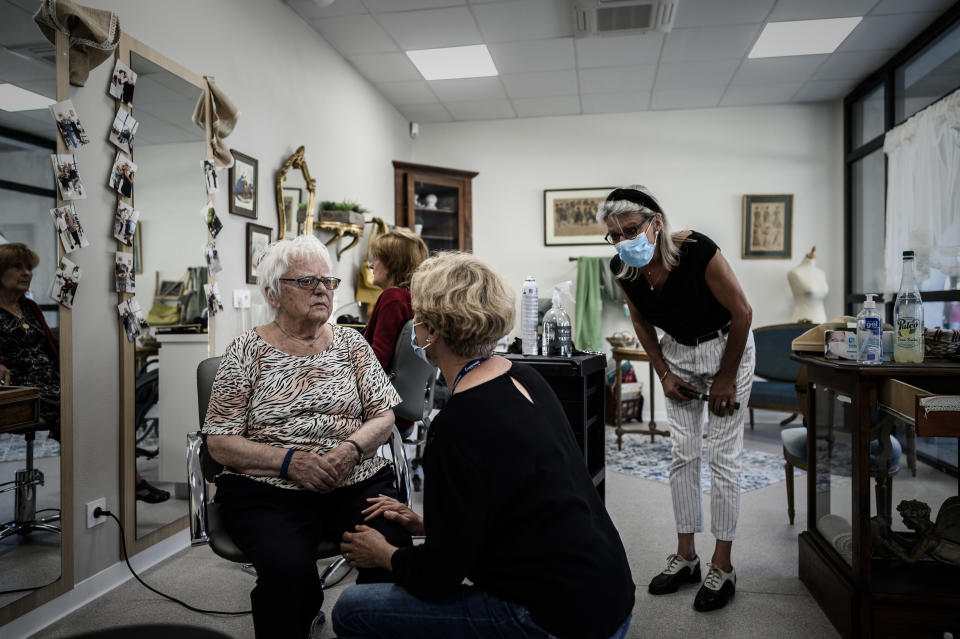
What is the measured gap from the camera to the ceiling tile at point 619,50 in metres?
4.14

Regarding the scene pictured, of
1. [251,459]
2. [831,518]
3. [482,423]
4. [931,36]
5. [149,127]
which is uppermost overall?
[931,36]

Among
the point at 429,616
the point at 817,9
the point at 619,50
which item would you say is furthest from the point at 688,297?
the point at 619,50

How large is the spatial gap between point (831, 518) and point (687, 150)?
436 centimetres

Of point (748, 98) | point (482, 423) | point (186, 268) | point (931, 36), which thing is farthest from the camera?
point (748, 98)

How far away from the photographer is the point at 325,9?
3.67 m

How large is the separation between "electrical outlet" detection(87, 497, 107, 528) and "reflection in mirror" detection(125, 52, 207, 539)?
0.38 ft

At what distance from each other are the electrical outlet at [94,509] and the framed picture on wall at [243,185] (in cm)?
142

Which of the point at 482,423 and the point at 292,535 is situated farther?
the point at 292,535

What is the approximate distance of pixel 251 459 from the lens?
162 cm

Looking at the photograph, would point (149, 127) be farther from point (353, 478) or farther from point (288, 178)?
point (353, 478)

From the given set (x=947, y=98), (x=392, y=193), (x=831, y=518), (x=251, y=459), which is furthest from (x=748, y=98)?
(x=251, y=459)

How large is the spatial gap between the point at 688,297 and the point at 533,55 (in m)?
2.95

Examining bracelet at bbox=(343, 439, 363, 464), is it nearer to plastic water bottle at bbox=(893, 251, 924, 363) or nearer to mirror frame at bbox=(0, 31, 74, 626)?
mirror frame at bbox=(0, 31, 74, 626)

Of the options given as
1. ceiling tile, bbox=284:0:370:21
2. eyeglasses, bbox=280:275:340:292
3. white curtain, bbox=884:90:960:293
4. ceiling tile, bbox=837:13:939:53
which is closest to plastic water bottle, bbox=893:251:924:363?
eyeglasses, bbox=280:275:340:292
